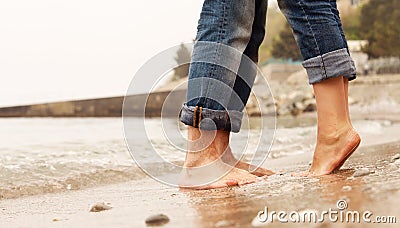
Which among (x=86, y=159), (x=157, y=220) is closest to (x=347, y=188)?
(x=157, y=220)

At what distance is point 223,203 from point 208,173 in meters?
0.25

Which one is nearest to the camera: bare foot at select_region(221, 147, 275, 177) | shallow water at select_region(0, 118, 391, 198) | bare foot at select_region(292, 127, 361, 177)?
bare foot at select_region(292, 127, 361, 177)

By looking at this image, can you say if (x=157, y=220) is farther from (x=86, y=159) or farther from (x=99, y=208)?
(x=86, y=159)

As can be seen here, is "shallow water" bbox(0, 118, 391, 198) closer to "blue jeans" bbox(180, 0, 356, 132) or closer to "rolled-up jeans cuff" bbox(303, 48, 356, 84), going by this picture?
"blue jeans" bbox(180, 0, 356, 132)

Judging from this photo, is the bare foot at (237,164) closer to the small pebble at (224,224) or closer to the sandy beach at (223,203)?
the sandy beach at (223,203)

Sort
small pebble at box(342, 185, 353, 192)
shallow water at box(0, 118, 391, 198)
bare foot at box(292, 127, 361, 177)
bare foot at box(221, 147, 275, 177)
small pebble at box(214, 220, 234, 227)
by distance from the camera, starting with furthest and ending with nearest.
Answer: shallow water at box(0, 118, 391, 198)
bare foot at box(221, 147, 275, 177)
bare foot at box(292, 127, 361, 177)
small pebble at box(342, 185, 353, 192)
small pebble at box(214, 220, 234, 227)

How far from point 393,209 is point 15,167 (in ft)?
3.10

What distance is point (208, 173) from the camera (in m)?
0.89

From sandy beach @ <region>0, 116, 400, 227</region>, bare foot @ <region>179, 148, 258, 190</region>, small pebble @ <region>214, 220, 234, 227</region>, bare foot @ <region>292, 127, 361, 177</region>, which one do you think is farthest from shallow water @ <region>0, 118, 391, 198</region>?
small pebble @ <region>214, 220, 234, 227</region>

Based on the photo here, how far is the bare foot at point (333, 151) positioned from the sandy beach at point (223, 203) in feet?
0.07

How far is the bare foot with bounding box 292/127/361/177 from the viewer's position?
0.84 meters

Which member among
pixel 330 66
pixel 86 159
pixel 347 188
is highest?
pixel 330 66

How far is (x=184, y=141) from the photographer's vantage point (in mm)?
1772

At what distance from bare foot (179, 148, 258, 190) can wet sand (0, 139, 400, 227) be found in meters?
0.04
